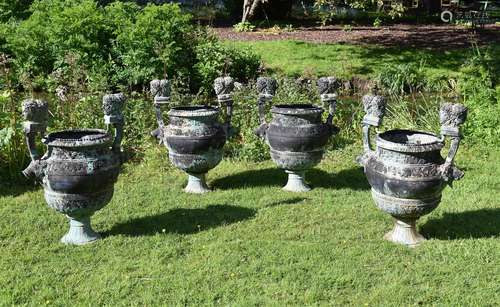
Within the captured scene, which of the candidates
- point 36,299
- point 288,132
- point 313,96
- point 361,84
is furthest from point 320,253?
point 361,84

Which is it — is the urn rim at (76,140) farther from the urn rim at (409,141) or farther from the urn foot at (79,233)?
the urn rim at (409,141)

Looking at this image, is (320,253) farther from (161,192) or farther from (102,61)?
(102,61)

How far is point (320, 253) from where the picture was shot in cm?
477

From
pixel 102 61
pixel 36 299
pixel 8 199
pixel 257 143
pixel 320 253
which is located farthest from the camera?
pixel 102 61

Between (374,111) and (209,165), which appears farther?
(209,165)

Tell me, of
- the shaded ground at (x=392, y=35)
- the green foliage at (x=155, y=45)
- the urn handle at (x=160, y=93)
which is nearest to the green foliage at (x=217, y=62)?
the green foliage at (x=155, y=45)

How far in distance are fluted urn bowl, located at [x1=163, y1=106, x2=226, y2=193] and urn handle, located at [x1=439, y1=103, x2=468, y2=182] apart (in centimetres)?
247

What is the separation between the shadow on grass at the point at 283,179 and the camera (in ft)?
22.0

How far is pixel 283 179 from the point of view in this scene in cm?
695

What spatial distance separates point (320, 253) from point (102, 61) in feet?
26.0

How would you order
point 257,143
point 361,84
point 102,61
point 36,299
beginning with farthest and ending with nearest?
point 361,84
point 102,61
point 257,143
point 36,299

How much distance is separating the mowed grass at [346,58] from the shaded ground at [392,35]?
804 millimetres

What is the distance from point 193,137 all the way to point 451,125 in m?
2.65

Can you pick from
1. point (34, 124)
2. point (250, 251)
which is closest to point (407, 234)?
point (250, 251)
